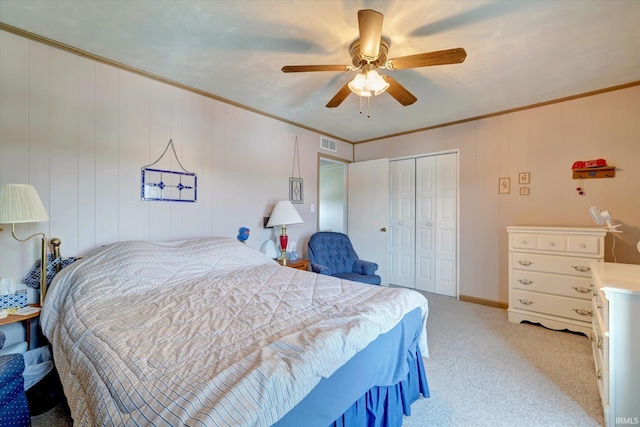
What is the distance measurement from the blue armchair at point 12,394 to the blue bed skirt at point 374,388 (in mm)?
1361

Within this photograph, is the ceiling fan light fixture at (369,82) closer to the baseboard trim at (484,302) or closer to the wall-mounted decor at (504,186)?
the wall-mounted decor at (504,186)

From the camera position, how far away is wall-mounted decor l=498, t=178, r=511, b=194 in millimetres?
3309

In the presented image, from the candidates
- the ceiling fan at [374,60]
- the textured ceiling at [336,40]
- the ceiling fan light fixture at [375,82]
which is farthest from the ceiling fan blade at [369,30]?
the textured ceiling at [336,40]

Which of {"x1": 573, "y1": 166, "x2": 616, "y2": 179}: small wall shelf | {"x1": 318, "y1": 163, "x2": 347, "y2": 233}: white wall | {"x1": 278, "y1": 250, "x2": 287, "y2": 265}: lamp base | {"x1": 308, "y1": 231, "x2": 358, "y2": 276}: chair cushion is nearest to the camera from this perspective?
{"x1": 573, "y1": 166, "x2": 616, "y2": 179}: small wall shelf

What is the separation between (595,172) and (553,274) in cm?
119

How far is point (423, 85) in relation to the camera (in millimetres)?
2613

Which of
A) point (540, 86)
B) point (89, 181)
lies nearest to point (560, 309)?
point (540, 86)

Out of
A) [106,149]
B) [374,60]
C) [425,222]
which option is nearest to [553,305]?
[425,222]

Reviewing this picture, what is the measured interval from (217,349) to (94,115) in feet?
7.49

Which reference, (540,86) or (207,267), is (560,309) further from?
(207,267)

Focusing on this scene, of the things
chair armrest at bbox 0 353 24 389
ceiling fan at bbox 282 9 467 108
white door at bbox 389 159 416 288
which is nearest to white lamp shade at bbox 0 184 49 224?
chair armrest at bbox 0 353 24 389

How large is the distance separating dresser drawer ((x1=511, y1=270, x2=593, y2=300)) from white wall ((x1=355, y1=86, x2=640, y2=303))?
18.1 inches

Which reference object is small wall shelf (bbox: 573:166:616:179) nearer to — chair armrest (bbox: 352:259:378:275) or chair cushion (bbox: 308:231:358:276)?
chair armrest (bbox: 352:259:378:275)

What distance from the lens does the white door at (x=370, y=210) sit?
4141 mm
